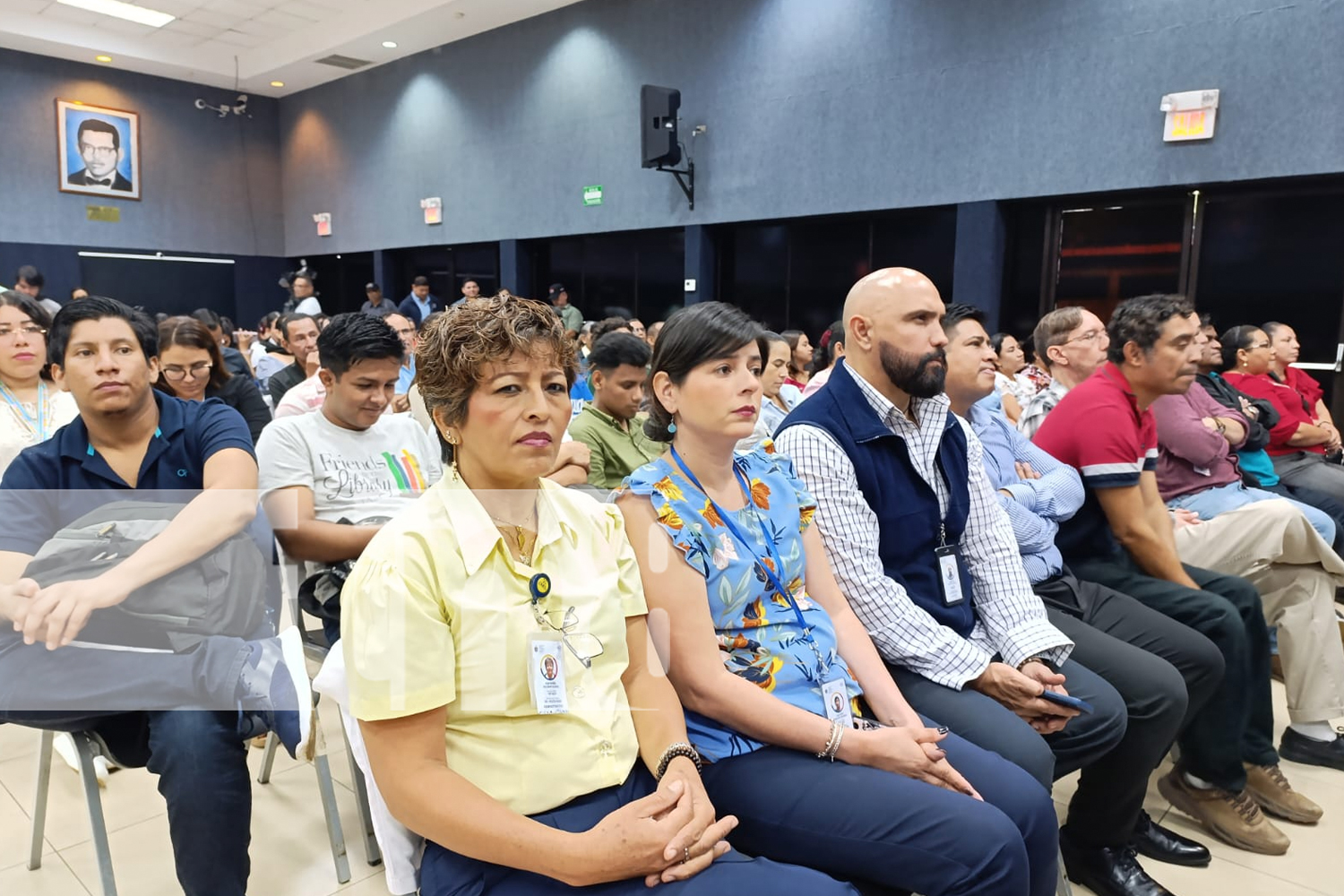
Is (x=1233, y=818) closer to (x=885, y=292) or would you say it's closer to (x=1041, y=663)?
(x=1041, y=663)

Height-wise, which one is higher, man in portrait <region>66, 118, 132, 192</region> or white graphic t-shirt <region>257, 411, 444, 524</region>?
man in portrait <region>66, 118, 132, 192</region>

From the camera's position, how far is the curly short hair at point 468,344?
3.88ft

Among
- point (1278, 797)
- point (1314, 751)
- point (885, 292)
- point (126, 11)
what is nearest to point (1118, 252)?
point (1314, 751)

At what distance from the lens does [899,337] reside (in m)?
1.88

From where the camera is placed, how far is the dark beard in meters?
1.87

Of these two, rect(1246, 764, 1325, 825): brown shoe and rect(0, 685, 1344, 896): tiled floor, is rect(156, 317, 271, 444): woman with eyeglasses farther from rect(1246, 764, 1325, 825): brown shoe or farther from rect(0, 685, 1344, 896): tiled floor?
rect(1246, 764, 1325, 825): brown shoe

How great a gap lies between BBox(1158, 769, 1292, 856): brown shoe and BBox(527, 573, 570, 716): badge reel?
76.9 inches

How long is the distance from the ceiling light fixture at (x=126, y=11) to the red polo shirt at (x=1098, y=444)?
1094 cm

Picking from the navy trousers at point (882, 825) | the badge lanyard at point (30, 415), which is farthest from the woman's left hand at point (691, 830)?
the badge lanyard at point (30, 415)

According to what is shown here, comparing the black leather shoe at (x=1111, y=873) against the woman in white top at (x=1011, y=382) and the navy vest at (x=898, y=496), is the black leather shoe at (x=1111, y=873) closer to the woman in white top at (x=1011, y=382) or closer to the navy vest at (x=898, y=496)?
the navy vest at (x=898, y=496)

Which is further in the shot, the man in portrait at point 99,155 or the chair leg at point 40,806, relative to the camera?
the man in portrait at point 99,155

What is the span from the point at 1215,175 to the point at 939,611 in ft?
15.7

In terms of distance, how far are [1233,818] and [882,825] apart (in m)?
1.47

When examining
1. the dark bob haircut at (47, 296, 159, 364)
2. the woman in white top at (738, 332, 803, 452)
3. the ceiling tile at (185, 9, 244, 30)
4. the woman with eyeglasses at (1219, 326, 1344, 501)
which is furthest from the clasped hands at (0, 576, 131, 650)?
the ceiling tile at (185, 9, 244, 30)
